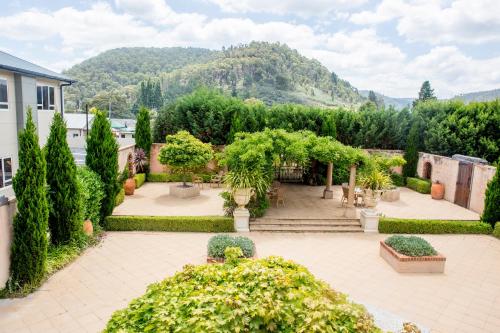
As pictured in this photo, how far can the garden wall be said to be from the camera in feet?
24.9

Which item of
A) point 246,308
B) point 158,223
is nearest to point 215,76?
point 158,223

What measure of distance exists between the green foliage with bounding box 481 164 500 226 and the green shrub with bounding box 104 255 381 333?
12358 mm

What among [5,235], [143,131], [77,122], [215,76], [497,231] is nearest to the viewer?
[5,235]

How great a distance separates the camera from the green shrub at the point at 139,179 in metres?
19.1

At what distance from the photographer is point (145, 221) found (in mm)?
12539

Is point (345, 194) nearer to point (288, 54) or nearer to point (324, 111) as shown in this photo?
point (324, 111)

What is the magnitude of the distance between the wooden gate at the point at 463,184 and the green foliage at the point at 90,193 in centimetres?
1685

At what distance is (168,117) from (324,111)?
10.4 meters

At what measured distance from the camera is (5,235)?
7.71 m

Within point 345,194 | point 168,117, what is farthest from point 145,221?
point 168,117

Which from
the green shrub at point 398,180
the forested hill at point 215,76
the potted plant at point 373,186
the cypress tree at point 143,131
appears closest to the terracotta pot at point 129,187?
the cypress tree at point 143,131

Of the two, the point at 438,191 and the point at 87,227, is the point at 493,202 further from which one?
the point at 87,227

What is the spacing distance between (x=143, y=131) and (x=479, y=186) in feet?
61.3

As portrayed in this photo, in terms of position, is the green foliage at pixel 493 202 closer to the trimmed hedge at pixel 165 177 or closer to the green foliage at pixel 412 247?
the green foliage at pixel 412 247
